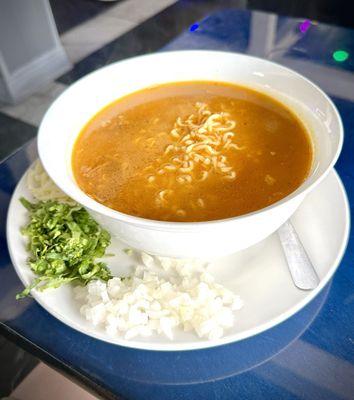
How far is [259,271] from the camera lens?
136 cm

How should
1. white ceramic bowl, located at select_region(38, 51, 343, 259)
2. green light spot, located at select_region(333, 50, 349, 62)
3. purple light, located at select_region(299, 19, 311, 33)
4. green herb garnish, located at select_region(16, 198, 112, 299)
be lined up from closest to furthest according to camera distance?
white ceramic bowl, located at select_region(38, 51, 343, 259)
green herb garnish, located at select_region(16, 198, 112, 299)
green light spot, located at select_region(333, 50, 349, 62)
purple light, located at select_region(299, 19, 311, 33)

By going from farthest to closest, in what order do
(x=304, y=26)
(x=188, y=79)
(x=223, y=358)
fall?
1. (x=304, y=26)
2. (x=188, y=79)
3. (x=223, y=358)

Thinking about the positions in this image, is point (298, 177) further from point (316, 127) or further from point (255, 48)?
point (255, 48)

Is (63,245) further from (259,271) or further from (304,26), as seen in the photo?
(304,26)

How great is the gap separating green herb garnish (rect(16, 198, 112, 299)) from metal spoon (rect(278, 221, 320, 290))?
533 millimetres

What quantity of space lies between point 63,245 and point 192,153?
1.68ft

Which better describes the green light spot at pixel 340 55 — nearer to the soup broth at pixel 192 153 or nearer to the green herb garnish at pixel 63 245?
the soup broth at pixel 192 153

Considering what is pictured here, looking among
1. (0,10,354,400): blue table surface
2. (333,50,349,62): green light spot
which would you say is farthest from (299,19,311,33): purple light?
(0,10,354,400): blue table surface

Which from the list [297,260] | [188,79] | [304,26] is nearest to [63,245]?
[297,260]

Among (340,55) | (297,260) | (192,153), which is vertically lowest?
(340,55)

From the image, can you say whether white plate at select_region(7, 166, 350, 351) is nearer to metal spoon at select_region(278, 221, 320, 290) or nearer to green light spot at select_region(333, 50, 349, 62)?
metal spoon at select_region(278, 221, 320, 290)

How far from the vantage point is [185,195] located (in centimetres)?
145

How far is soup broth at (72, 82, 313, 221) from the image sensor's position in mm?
1427

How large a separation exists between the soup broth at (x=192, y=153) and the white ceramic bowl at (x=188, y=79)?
0.15 feet
